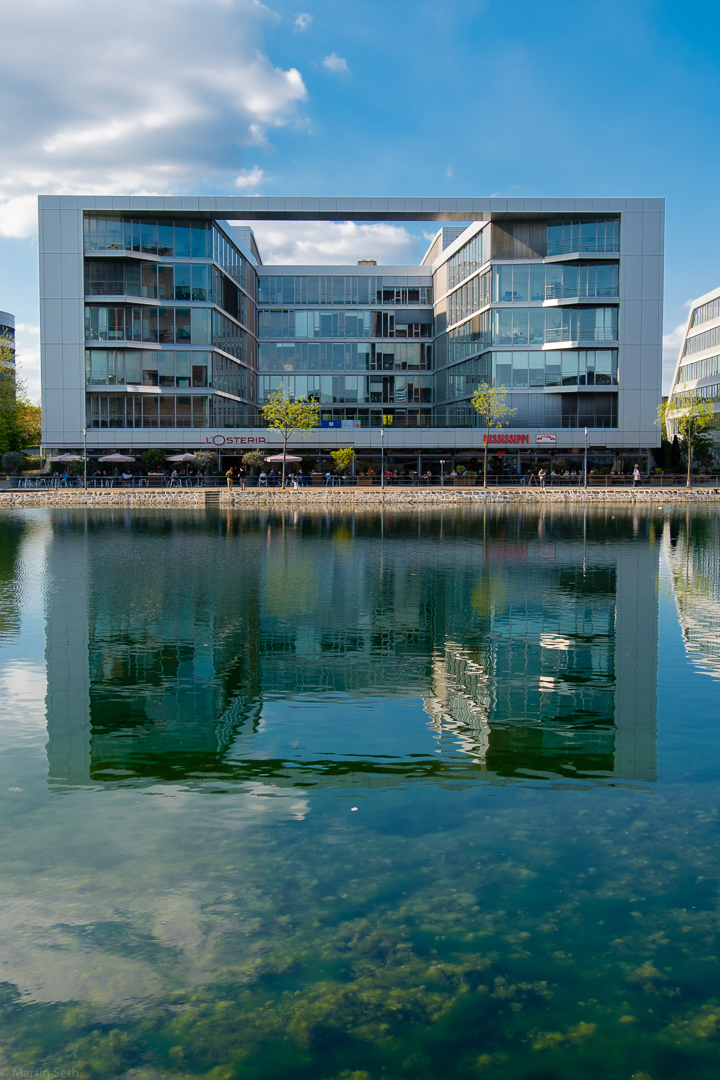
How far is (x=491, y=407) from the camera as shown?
67.6 metres

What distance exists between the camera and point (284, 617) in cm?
1681

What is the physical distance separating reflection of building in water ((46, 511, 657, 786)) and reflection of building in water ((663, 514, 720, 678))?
724mm

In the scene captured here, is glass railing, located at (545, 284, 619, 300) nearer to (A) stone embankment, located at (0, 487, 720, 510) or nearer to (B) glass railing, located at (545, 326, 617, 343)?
(B) glass railing, located at (545, 326, 617, 343)

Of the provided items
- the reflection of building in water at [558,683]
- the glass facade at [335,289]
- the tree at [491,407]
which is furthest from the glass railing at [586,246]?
the reflection of building in water at [558,683]

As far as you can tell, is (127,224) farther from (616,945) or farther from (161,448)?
(616,945)

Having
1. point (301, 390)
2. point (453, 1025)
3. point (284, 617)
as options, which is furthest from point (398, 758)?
point (301, 390)

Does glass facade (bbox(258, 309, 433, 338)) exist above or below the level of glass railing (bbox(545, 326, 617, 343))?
above

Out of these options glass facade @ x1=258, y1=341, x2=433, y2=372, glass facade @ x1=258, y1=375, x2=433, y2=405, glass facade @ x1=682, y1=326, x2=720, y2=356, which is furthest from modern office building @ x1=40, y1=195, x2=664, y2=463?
glass facade @ x1=682, y1=326, x2=720, y2=356

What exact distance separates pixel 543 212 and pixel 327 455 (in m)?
26.8

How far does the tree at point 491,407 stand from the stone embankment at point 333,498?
29.5 ft

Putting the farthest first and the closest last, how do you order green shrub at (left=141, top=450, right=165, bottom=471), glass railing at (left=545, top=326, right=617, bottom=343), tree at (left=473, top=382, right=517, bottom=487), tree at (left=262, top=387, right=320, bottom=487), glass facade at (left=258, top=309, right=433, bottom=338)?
glass facade at (left=258, top=309, right=433, bottom=338) < glass railing at (left=545, top=326, right=617, bottom=343) < green shrub at (left=141, top=450, right=165, bottom=471) < tree at (left=473, top=382, right=517, bottom=487) < tree at (left=262, top=387, right=320, bottom=487)

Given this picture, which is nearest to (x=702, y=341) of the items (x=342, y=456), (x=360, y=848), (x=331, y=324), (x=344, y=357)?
(x=344, y=357)

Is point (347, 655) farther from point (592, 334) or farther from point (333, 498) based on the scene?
point (592, 334)

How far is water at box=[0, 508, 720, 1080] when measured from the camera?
485cm
